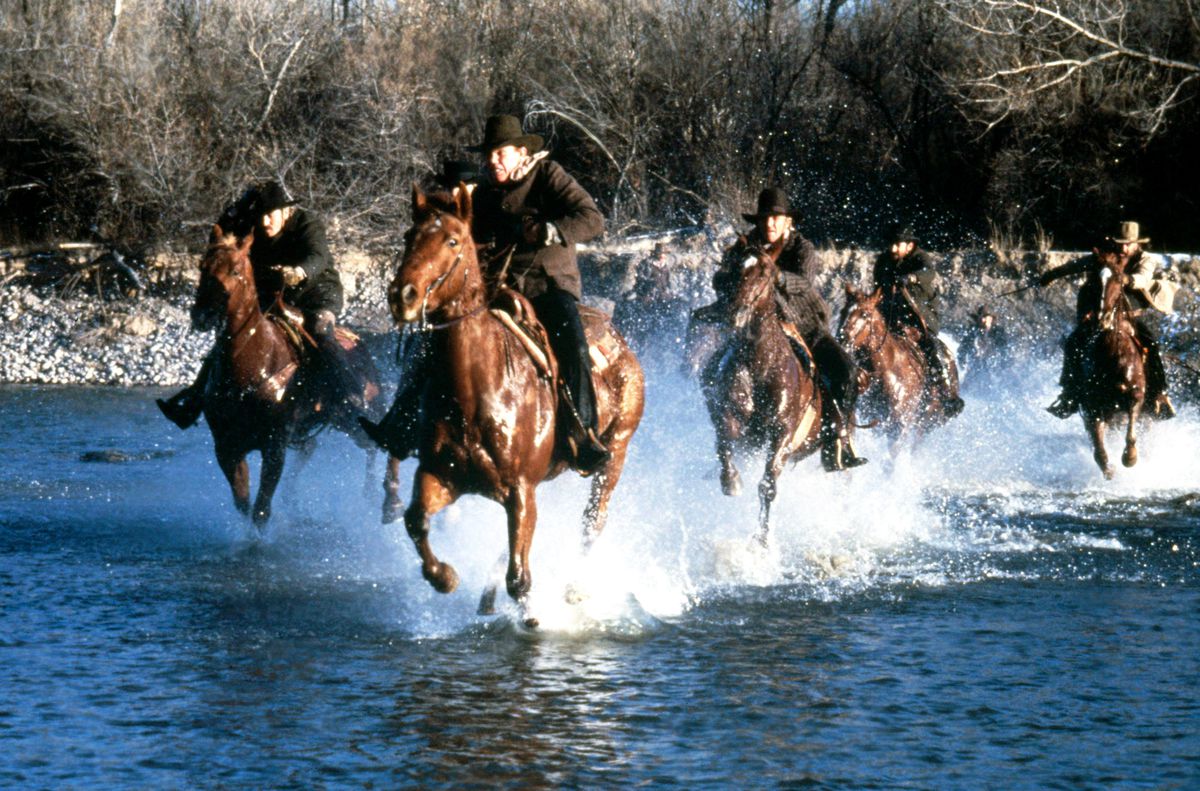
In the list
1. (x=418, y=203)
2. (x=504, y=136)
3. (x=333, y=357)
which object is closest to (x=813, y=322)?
(x=333, y=357)

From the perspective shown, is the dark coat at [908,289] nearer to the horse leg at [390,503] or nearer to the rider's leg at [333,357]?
the rider's leg at [333,357]

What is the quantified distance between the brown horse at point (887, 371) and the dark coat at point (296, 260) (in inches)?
191

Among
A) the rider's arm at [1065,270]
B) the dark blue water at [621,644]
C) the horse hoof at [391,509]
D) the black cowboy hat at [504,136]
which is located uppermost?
the black cowboy hat at [504,136]

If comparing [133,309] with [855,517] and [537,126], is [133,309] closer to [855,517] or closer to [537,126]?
[537,126]

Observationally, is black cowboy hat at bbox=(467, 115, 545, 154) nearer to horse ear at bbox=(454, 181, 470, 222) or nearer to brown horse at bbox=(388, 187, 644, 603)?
brown horse at bbox=(388, 187, 644, 603)

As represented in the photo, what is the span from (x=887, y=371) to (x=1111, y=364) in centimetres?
218

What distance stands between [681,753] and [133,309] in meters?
23.1

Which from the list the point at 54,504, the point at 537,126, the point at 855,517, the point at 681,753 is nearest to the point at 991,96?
the point at 537,126

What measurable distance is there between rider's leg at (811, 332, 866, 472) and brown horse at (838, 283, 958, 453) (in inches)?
77.0

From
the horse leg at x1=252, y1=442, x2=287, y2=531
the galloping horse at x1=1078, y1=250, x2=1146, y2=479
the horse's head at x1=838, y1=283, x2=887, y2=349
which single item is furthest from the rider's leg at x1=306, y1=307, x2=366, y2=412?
the galloping horse at x1=1078, y1=250, x2=1146, y2=479

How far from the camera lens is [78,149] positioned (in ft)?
105

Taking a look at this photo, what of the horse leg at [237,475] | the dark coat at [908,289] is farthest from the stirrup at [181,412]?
the dark coat at [908,289]

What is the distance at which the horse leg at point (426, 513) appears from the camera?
8719 millimetres

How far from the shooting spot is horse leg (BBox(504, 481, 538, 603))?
349 inches
